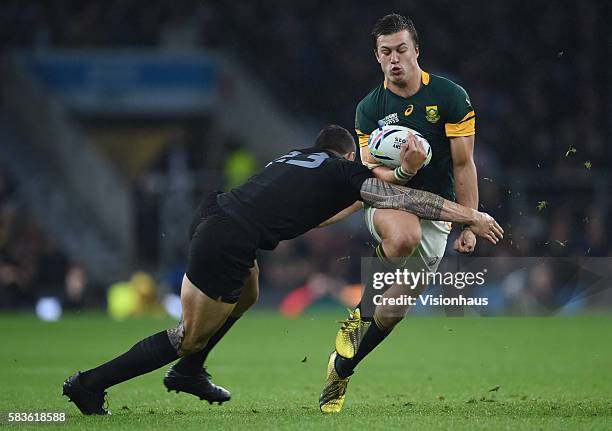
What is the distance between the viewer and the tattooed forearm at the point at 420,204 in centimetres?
684

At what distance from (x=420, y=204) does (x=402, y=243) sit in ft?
0.82

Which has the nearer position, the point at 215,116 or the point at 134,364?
the point at 134,364

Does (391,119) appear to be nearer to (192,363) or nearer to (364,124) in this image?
(364,124)

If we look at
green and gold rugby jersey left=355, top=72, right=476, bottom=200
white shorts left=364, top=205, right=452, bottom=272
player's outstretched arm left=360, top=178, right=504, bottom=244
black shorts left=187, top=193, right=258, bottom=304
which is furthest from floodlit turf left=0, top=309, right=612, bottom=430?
green and gold rugby jersey left=355, top=72, right=476, bottom=200

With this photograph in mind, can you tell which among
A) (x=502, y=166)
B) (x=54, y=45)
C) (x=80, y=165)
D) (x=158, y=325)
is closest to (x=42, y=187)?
(x=80, y=165)

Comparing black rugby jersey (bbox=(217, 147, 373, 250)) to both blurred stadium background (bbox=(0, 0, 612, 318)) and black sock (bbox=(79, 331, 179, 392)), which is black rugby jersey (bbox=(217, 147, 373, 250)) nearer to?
black sock (bbox=(79, 331, 179, 392))

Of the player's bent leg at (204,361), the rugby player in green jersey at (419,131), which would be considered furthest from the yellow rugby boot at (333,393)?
the player's bent leg at (204,361)

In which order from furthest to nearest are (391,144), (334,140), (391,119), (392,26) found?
(391,119) < (392,26) < (391,144) < (334,140)

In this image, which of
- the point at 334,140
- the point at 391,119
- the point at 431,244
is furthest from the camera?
the point at 431,244

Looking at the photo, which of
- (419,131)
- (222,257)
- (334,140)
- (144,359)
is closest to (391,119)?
(419,131)

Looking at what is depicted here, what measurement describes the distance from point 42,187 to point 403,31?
15669 millimetres

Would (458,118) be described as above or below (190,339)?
above

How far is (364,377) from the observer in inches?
390

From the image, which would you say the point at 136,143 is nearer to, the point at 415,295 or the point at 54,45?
the point at 54,45
